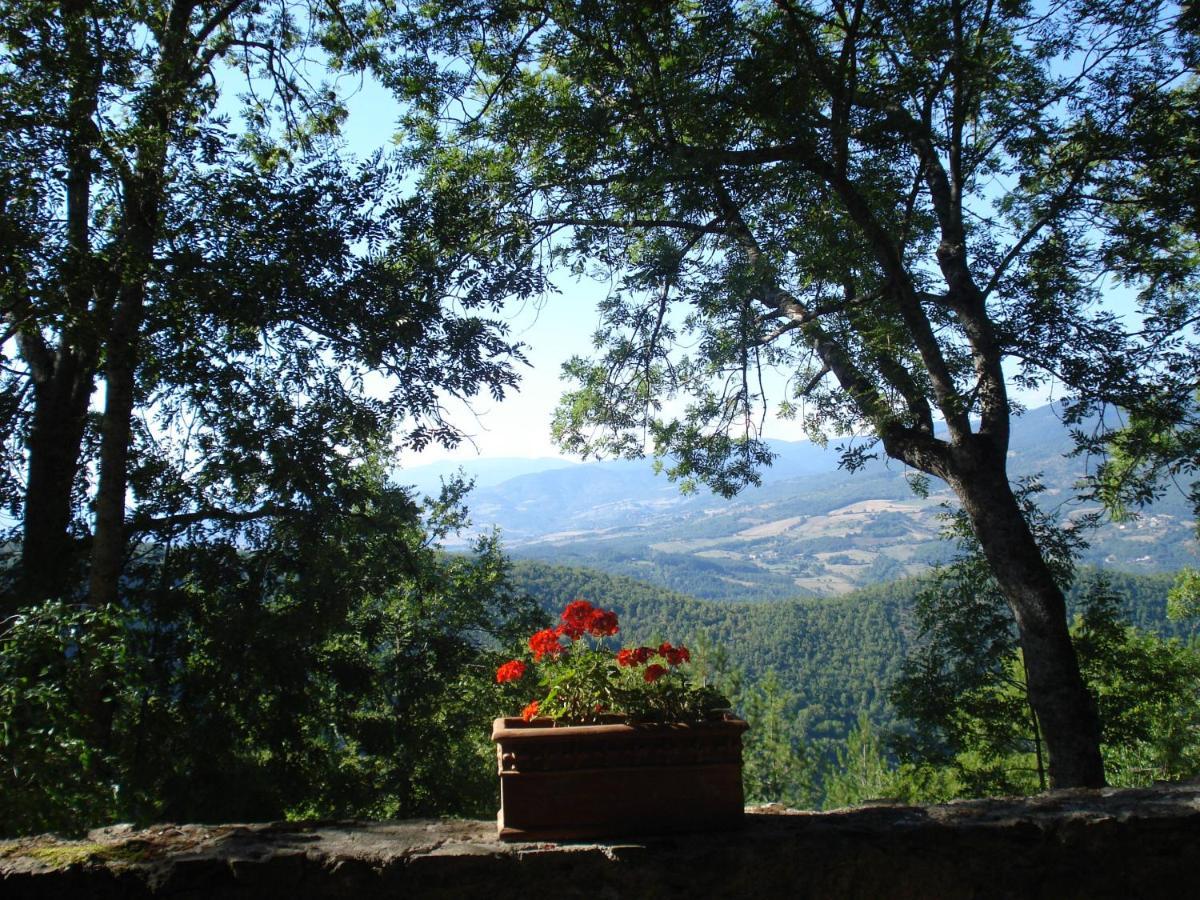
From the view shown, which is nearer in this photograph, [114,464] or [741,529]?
[114,464]

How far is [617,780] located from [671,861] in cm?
19

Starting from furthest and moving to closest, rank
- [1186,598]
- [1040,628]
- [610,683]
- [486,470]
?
[486,470] → [1186,598] → [1040,628] → [610,683]

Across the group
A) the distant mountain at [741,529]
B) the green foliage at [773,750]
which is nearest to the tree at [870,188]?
the green foliage at [773,750]

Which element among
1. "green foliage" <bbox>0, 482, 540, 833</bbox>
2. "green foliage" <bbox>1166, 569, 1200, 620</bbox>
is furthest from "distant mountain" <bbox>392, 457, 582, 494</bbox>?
"green foliage" <bbox>1166, 569, 1200, 620</bbox>

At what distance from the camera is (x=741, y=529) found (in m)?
145

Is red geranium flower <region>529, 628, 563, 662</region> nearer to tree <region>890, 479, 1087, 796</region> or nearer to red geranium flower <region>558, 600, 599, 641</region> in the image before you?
red geranium flower <region>558, 600, 599, 641</region>

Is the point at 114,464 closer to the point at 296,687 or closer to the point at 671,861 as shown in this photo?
the point at 296,687

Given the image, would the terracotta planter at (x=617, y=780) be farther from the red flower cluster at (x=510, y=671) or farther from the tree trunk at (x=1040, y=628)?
the tree trunk at (x=1040, y=628)

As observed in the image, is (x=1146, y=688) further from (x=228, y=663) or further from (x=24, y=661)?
(x=24, y=661)

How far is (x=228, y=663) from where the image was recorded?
4098 millimetres

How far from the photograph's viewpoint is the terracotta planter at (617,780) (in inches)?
61.9

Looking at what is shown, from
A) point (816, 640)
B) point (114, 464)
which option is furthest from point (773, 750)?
point (114, 464)

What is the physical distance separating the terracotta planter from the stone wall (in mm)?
63

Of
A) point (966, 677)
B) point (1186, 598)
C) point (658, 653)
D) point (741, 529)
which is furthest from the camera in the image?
point (741, 529)
